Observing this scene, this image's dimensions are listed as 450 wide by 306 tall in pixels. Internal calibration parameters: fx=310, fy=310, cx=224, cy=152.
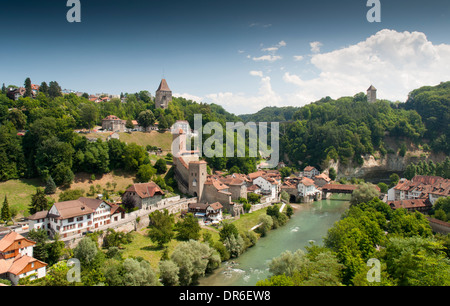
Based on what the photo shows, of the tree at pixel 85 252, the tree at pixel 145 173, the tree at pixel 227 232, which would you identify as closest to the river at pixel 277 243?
the tree at pixel 227 232

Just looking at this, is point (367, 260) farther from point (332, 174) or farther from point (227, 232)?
point (332, 174)

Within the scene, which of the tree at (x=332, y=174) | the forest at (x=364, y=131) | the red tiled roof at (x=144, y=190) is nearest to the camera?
the red tiled roof at (x=144, y=190)

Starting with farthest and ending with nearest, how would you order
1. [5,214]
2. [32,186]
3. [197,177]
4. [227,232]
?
[197,177] < [32,186] < [227,232] < [5,214]

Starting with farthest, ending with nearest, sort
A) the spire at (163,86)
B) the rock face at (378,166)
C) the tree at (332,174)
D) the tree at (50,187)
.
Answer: the spire at (163,86), the rock face at (378,166), the tree at (332,174), the tree at (50,187)

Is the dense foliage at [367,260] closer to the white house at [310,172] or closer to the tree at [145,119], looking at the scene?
the white house at [310,172]

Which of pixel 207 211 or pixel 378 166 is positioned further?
pixel 378 166

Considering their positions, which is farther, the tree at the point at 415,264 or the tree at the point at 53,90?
the tree at the point at 53,90

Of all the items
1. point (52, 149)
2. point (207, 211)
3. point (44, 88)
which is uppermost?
point (44, 88)

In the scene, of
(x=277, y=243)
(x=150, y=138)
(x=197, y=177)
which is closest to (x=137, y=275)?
(x=277, y=243)
